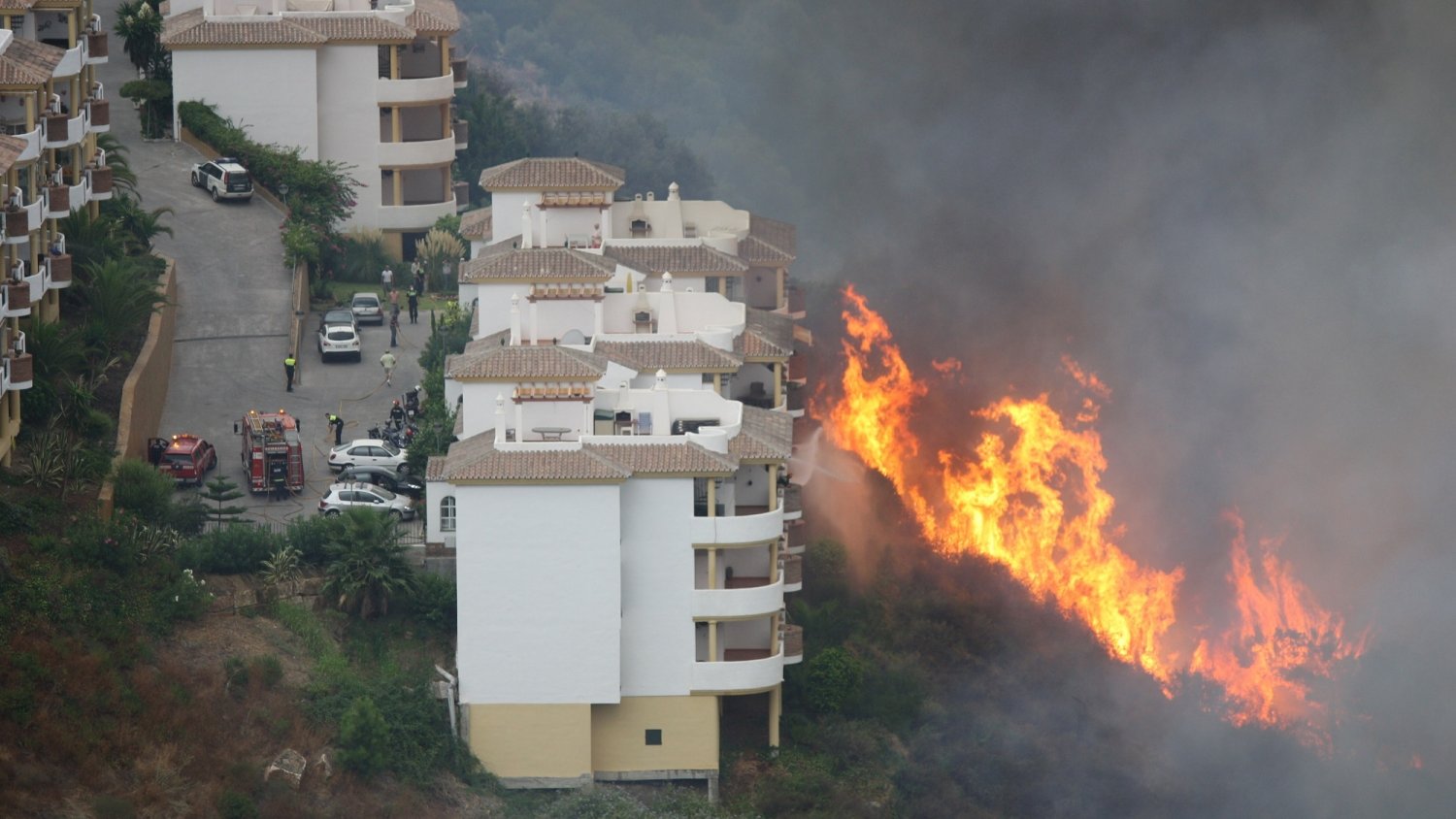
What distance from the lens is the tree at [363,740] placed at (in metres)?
84.8

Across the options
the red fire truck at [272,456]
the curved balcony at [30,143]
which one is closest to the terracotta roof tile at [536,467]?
the red fire truck at [272,456]

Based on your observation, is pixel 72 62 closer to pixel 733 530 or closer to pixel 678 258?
pixel 678 258

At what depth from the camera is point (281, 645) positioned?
88.8 metres

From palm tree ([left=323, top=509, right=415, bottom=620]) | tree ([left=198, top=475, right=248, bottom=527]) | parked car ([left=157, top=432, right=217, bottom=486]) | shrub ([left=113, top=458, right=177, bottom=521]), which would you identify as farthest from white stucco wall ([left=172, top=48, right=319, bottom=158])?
palm tree ([left=323, top=509, right=415, bottom=620])

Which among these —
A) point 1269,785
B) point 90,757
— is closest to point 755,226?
point 1269,785

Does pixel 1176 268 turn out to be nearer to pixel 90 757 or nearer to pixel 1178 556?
pixel 1178 556

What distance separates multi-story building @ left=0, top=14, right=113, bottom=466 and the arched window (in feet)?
38.6

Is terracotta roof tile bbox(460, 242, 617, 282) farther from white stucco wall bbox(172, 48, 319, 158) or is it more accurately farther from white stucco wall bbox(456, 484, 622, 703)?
white stucco wall bbox(172, 48, 319, 158)

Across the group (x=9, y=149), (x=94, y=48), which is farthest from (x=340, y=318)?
(x=9, y=149)

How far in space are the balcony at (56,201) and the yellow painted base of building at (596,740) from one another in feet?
70.9

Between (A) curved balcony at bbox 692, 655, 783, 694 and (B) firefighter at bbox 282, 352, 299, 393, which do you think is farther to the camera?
(B) firefighter at bbox 282, 352, 299, 393

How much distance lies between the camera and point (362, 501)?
312ft

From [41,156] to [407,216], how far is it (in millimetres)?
31039

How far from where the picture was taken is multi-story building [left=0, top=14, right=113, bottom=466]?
91.6 metres
